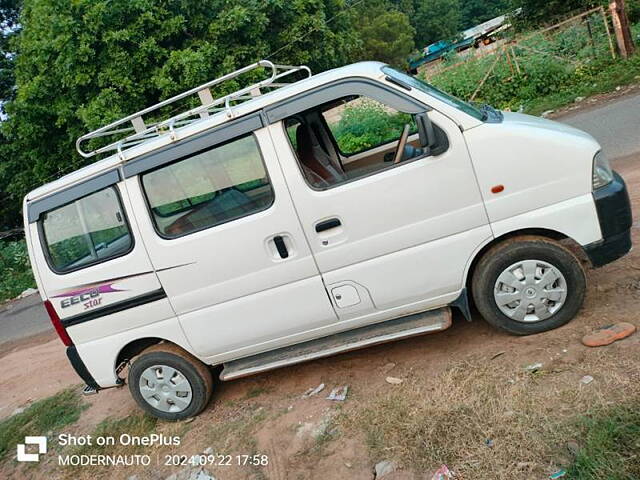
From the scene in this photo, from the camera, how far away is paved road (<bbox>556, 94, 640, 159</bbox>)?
8312 mm

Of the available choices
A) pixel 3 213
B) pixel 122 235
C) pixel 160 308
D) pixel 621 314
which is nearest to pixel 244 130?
pixel 122 235

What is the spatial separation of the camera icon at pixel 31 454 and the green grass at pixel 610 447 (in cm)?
462

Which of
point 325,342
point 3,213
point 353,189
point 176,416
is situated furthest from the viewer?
point 3,213

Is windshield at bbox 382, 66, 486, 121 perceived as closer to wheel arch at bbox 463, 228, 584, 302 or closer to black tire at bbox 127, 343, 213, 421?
wheel arch at bbox 463, 228, 584, 302

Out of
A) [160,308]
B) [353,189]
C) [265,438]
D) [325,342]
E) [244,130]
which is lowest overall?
[265,438]

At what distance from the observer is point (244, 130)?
3.81m

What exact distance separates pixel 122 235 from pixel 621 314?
3.78 metres

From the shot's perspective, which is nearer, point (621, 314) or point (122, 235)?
point (621, 314)

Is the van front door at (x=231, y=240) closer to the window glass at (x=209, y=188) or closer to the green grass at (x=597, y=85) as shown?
the window glass at (x=209, y=188)

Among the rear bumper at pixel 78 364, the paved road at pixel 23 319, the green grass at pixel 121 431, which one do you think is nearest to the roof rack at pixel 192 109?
the rear bumper at pixel 78 364

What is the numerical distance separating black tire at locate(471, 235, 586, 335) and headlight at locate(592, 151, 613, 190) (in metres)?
0.48

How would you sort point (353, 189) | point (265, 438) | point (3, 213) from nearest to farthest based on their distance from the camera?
point (353, 189), point (265, 438), point (3, 213)

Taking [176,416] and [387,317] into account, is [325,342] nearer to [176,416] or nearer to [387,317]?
[387,317]

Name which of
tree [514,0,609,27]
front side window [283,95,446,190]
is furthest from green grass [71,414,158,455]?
tree [514,0,609,27]
